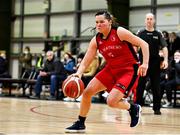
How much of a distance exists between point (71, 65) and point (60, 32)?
6.77 meters

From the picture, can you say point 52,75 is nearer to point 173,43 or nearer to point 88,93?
point 173,43

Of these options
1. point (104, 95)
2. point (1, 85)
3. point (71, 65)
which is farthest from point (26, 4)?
point (104, 95)

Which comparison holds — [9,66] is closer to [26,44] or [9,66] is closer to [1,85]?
[26,44]

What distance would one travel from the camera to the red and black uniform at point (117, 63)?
6742 mm

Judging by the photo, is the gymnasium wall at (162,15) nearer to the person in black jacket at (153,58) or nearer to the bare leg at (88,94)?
the person in black jacket at (153,58)

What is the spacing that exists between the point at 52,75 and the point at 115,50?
357 inches

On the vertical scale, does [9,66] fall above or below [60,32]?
below

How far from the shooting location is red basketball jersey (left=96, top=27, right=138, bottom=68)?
22.1ft

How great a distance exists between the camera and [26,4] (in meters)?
24.8

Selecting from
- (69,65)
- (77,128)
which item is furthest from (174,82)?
(77,128)

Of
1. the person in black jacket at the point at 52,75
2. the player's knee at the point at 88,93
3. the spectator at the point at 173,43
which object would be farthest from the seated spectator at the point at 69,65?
the player's knee at the point at 88,93

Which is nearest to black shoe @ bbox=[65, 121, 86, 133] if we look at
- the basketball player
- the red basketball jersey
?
the basketball player

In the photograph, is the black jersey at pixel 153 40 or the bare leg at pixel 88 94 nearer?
the bare leg at pixel 88 94

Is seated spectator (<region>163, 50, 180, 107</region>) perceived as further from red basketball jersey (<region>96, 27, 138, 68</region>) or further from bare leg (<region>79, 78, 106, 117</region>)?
bare leg (<region>79, 78, 106, 117</region>)
